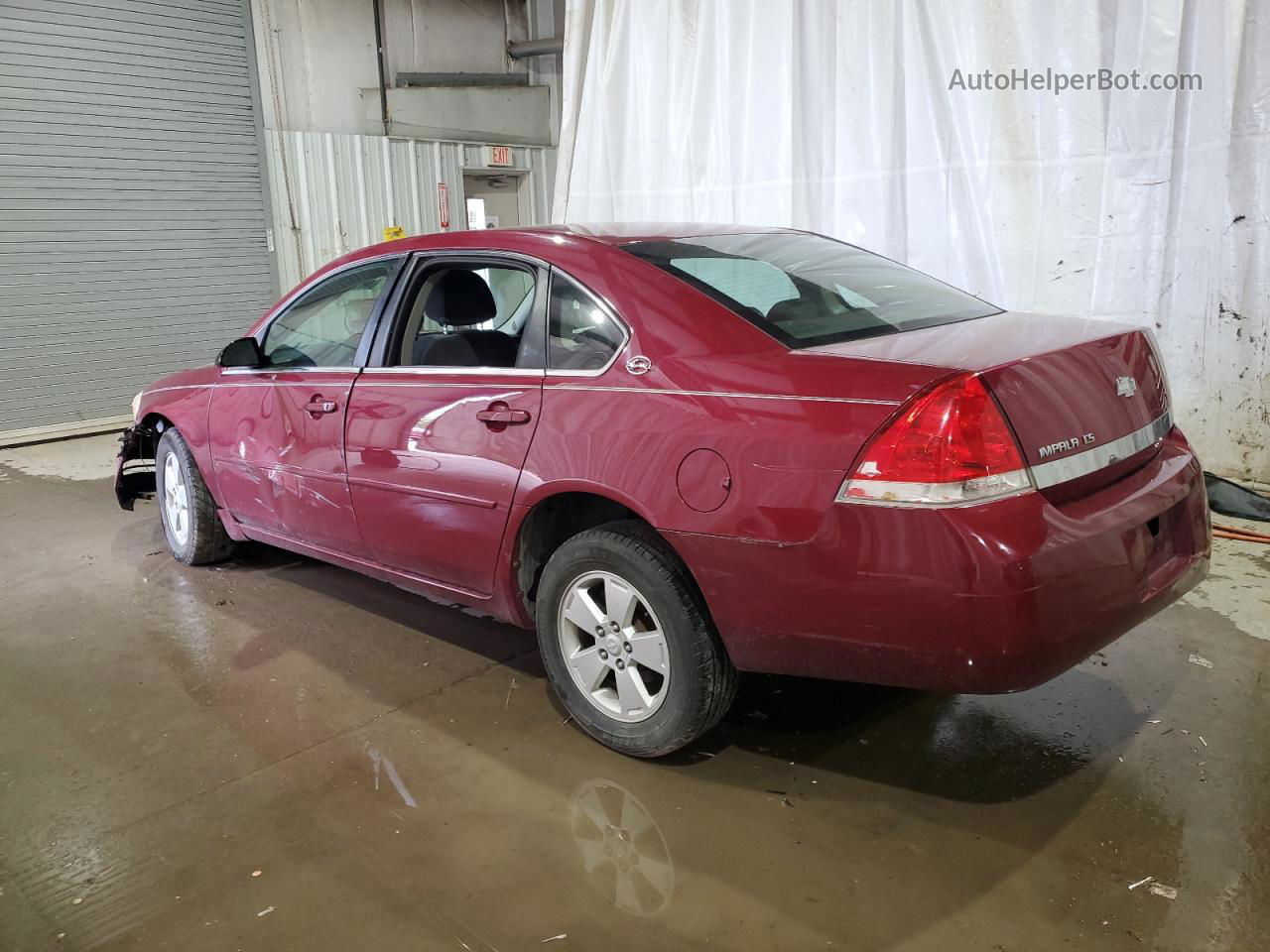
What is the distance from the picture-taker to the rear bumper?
1.97 metres

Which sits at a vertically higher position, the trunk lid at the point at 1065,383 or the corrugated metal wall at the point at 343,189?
the corrugated metal wall at the point at 343,189

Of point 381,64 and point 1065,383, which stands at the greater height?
point 381,64

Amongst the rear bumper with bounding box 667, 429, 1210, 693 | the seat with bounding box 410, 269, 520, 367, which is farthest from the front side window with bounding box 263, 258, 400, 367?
the rear bumper with bounding box 667, 429, 1210, 693

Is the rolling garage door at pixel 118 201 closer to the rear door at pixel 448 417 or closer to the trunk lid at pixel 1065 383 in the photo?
the rear door at pixel 448 417

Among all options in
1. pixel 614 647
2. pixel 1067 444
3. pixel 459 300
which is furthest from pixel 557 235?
pixel 1067 444

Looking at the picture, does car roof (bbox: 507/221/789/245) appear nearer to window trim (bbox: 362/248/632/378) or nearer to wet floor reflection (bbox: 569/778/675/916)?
window trim (bbox: 362/248/632/378)

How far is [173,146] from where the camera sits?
8.99 m

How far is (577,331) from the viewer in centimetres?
269

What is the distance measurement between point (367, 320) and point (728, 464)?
1.68m

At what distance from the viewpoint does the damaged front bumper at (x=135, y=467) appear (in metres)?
4.75

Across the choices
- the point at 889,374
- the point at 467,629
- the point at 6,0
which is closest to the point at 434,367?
the point at 467,629

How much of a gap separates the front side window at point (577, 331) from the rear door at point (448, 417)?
52 mm

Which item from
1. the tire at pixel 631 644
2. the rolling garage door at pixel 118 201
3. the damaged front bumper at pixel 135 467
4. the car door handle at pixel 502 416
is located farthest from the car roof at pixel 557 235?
the rolling garage door at pixel 118 201

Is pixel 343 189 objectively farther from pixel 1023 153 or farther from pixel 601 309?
pixel 601 309
